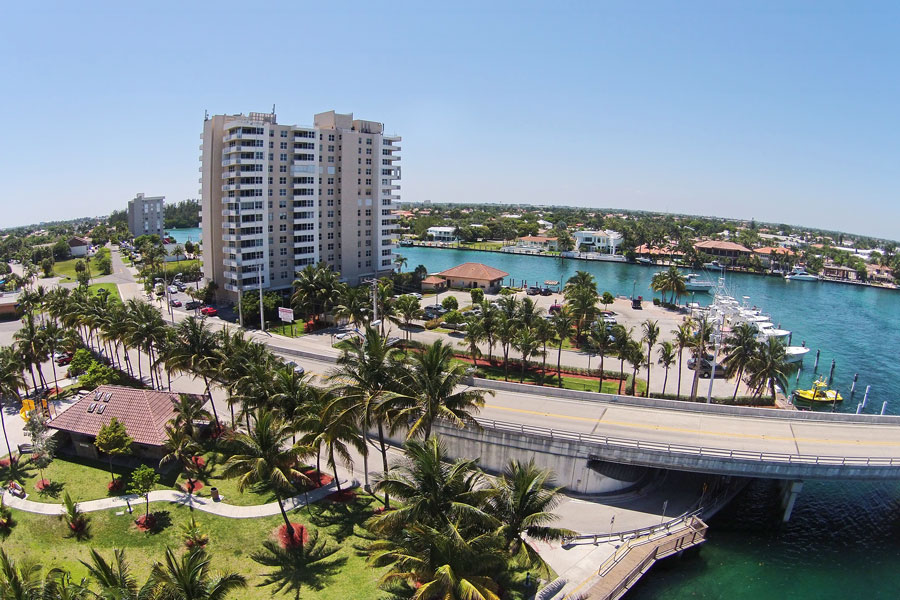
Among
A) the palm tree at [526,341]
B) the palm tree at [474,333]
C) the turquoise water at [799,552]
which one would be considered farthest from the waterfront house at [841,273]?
the palm tree at [474,333]

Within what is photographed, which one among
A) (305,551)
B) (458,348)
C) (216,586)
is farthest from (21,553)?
(458,348)

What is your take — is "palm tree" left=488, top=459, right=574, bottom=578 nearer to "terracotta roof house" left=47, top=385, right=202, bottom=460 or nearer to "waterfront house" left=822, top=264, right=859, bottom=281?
"terracotta roof house" left=47, top=385, right=202, bottom=460

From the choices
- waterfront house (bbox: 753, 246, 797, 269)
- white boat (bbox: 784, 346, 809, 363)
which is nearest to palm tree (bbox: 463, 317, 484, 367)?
white boat (bbox: 784, 346, 809, 363)

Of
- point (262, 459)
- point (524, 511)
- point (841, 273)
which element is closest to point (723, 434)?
point (524, 511)

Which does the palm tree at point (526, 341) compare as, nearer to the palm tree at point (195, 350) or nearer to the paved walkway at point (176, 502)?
the paved walkway at point (176, 502)

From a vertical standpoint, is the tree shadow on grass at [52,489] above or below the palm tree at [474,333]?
below

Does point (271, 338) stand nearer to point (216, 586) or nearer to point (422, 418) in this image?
point (422, 418)
